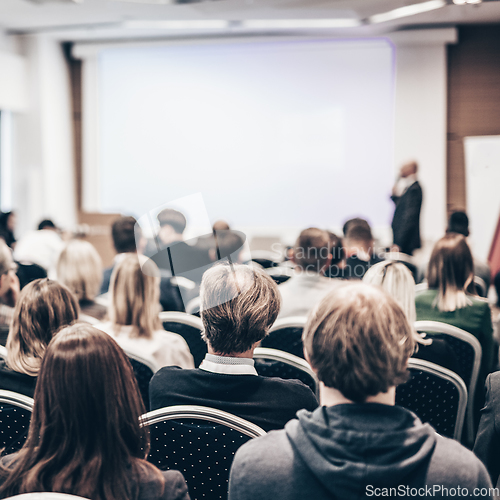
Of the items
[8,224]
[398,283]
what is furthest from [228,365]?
[8,224]

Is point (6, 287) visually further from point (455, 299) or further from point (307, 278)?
point (455, 299)

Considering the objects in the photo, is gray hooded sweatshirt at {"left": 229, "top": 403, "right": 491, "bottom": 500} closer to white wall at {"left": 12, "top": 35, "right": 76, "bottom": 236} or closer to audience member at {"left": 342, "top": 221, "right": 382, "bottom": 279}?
audience member at {"left": 342, "top": 221, "right": 382, "bottom": 279}

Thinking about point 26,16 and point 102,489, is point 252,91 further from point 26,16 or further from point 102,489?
point 102,489

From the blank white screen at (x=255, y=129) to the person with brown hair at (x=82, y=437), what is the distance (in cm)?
639

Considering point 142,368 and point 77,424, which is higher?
point 77,424

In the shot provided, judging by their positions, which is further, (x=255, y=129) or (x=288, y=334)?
(x=255, y=129)

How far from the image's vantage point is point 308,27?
668cm

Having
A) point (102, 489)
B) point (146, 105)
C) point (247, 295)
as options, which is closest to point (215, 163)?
point (146, 105)

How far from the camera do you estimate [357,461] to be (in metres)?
0.90

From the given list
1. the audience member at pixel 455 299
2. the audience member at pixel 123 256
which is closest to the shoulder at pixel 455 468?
the audience member at pixel 455 299

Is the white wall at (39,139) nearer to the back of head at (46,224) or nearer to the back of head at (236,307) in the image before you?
the back of head at (46,224)

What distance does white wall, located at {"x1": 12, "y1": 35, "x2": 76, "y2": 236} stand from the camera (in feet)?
23.8

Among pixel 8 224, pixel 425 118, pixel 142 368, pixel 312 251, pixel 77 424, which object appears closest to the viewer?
pixel 77 424

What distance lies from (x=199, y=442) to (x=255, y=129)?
21.0 ft
